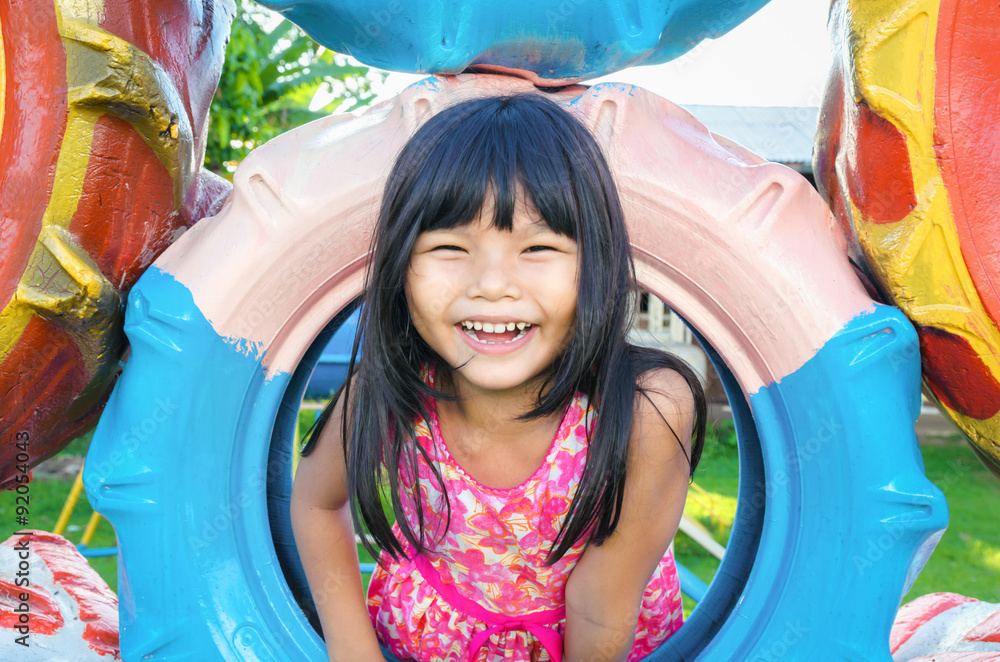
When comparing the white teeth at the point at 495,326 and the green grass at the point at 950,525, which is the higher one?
the white teeth at the point at 495,326

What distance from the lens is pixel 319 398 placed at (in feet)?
10.8

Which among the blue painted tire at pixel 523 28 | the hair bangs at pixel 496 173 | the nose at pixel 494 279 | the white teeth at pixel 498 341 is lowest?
the white teeth at pixel 498 341

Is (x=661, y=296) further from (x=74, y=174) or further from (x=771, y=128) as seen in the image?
(x=771, y=128)

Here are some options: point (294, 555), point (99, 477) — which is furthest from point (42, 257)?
point (294, 555)

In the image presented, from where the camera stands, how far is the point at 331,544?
37.9 inches

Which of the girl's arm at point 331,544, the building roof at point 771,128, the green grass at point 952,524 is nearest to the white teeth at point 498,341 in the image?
the girl's arm at point 331,544

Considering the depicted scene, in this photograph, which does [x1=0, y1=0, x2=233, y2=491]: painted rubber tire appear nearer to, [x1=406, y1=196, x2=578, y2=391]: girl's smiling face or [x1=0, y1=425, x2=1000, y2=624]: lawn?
[x1=406, y1=196, x2=578, y2=391]: girl's smiling face

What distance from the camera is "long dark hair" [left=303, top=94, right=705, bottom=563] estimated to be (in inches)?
31.2

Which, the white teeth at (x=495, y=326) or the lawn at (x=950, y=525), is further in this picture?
the lawn at (x=950, y=525)

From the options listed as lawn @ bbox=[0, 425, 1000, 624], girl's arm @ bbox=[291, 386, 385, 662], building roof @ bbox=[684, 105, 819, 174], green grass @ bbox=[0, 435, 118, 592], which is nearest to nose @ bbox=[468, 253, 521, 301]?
girl's arm @ bbox=[291, 386, 385, 662]

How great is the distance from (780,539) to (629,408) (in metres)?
0.23

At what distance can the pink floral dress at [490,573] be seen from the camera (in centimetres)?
95

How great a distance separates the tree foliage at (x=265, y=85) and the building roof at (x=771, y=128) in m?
2.12

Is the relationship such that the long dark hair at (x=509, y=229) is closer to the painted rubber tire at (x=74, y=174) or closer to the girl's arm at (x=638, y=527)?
the girl's arm at (x=638, y=527)
